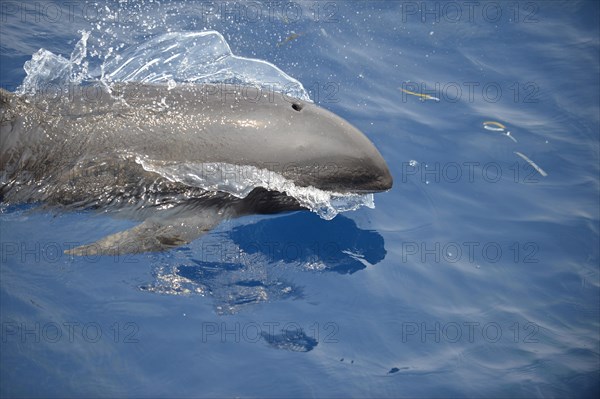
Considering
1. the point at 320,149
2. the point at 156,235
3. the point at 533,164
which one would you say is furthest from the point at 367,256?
the point at 533,164

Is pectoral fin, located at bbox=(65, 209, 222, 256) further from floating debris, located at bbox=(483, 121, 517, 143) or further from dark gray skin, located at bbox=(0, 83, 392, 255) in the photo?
floating debris, located at bbox=(483, 121, 517, 143)

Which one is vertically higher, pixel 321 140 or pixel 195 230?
pixel 321 140

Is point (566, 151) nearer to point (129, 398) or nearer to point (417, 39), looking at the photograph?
point (417, 39)

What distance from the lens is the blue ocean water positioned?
5059mm

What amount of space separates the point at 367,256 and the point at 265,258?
114 cm

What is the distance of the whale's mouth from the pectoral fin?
1.05 feet

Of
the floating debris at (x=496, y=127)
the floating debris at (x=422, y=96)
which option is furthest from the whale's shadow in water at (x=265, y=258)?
the floating debris at (x=422, y=96)

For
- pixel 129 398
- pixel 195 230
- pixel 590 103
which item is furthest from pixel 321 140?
pixel 590 103

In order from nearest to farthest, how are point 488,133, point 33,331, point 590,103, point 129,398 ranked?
point 129,398 → point 33,331 → point 488,133 → point 590,103

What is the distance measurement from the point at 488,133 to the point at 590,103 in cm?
204

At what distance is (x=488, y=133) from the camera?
26.6 feet

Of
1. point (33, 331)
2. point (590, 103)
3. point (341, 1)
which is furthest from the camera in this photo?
point (341, 1)

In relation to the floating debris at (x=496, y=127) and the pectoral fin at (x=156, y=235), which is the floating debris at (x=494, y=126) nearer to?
the floating debris at (x=496, y=127)

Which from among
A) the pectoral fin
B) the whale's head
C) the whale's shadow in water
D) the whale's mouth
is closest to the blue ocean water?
the whale's shadow in water
